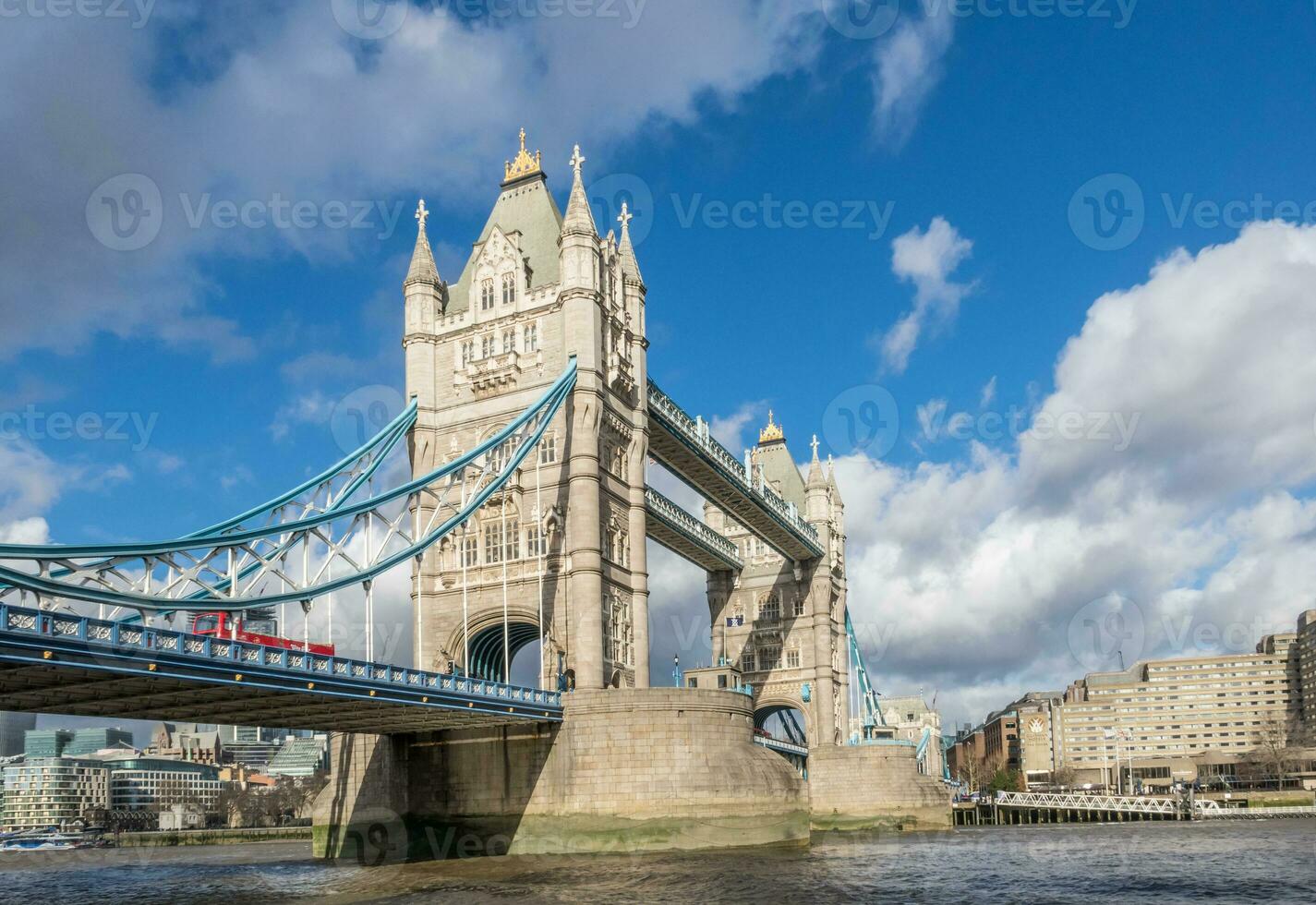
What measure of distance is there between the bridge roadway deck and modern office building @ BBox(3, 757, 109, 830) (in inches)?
5306

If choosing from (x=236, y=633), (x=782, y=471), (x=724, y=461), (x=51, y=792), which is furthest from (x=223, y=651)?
(x=51, y=792)

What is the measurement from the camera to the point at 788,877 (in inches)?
1423

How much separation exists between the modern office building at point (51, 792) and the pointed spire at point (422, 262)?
12800 centimetres

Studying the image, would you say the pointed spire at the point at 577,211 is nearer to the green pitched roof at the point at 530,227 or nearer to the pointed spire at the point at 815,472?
the green pitched roof at the point at 530,227

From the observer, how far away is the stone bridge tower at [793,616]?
85500mm

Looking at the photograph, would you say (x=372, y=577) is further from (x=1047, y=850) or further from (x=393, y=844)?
(x=1047, y=850)

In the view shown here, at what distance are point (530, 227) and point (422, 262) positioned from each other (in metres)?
4.82

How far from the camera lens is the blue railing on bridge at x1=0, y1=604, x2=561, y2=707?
997 inches

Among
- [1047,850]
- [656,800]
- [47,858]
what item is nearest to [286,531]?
[656,800]

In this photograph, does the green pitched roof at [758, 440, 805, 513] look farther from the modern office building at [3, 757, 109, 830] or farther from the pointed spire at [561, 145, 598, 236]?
the modern office building at [3, 757, 109, 830]

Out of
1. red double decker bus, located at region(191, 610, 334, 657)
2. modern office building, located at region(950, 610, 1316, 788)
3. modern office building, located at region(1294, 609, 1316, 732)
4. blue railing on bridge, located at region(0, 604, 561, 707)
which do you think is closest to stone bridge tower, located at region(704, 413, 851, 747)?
blue railing on bridge, located at region(0, 604, 561, 707)

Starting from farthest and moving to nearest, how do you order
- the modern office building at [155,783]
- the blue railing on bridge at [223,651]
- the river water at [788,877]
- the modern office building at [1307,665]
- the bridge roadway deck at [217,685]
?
1. the modern office building at [155,783]
2. the modern office building at [1307,665]
3. the river water at [788,877]
4. the bridge roadway deck at [217,685]
5. the blue railing on bridge at [223,651]

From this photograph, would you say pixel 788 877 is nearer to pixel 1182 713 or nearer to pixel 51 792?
pixel 1182 713

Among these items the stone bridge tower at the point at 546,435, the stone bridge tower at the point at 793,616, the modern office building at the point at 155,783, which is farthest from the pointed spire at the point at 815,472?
the modern office building at the point at 155,783
